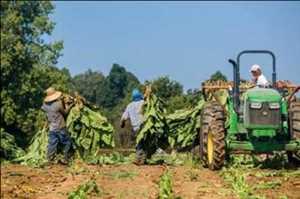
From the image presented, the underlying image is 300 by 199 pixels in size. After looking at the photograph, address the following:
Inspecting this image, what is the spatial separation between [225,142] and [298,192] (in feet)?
11.7

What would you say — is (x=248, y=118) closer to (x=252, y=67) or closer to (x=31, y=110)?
(x=252, y=67)

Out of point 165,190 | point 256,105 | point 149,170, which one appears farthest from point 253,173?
point 165,190

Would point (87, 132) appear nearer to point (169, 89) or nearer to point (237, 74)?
point (237, 74)

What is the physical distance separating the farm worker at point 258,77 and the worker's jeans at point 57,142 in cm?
513

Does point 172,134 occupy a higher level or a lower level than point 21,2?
lower

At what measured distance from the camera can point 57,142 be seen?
1581 centimetres

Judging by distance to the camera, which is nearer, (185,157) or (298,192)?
(298,192)

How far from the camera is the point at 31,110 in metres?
41.2

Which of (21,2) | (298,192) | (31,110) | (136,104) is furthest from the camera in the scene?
(21,2)

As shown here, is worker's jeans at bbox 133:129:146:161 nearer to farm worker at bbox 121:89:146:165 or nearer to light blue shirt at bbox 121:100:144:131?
farm worker at bbox 121:89:146:165

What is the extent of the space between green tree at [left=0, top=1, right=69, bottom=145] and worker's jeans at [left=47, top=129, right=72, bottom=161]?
80.7 feet

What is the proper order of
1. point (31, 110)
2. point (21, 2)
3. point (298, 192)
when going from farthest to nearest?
point (21, 2) → point (31, 110) → point (298, 192)

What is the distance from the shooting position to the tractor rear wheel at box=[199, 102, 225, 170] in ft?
40.6

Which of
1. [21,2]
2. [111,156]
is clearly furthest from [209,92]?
[21,2]
